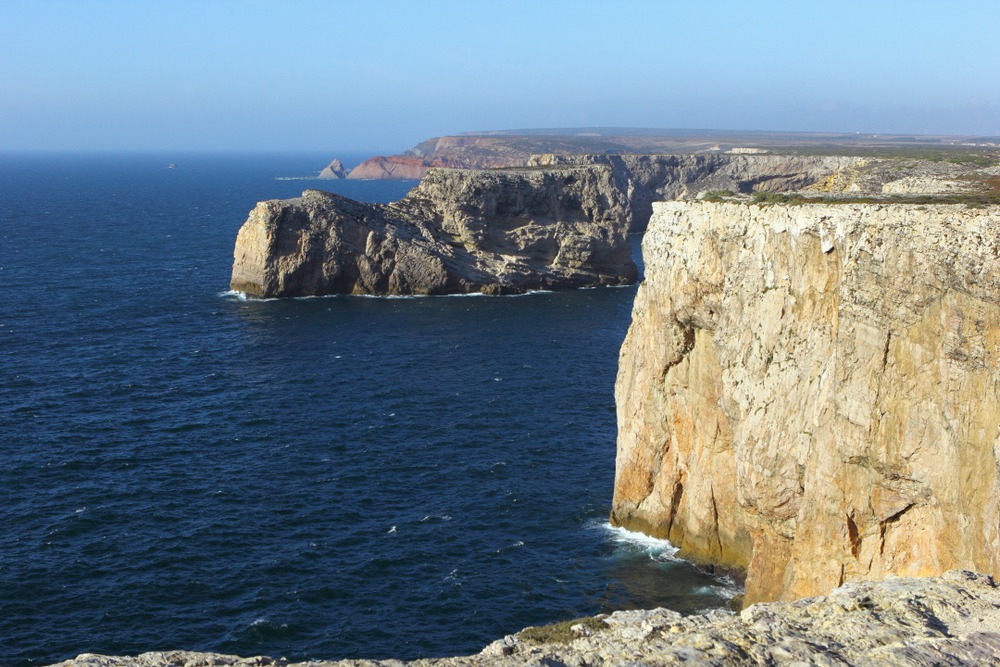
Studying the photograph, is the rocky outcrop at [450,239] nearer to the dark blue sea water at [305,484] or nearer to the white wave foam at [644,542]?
the dark blue sea water at [305,484]

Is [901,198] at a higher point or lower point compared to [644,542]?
higher

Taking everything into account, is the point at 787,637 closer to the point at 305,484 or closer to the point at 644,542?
the point at 644,542

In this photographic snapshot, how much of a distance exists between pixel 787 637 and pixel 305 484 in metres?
37.4

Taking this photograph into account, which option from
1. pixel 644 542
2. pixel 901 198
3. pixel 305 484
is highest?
pixel 901 198

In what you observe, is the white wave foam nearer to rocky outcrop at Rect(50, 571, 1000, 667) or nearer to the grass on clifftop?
the grass on clifftop

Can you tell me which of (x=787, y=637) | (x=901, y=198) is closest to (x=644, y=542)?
(x=901, y=198)

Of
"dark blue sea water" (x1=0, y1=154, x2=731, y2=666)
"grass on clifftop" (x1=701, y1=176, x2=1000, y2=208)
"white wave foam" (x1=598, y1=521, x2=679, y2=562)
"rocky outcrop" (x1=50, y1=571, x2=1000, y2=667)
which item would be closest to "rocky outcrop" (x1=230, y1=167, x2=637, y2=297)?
"dark blue sea water" (x1=0, y1=154, x2=731, y2=666)

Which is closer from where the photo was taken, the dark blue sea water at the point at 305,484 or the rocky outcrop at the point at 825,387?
the rocky outcrop at the point at 825,387

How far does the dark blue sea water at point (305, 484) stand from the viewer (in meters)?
38.8

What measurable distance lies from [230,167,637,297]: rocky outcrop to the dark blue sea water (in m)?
13.1

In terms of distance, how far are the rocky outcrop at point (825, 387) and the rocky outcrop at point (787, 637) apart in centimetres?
775

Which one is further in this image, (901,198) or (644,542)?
(644,542)

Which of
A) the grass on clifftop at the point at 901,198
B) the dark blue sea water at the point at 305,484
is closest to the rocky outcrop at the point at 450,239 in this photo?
the dark blue sea water at the point at 305,484

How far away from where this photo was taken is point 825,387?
1299 inches
